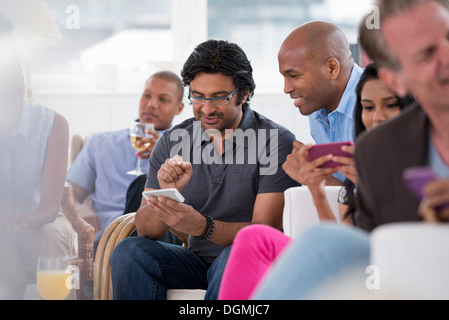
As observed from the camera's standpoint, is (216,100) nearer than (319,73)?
Yes

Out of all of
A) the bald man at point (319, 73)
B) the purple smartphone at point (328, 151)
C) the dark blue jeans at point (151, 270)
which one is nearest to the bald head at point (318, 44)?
the bald man at point (319, 73)

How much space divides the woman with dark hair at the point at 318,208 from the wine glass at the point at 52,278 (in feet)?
2.51

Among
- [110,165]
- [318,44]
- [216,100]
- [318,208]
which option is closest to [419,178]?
[318,208]

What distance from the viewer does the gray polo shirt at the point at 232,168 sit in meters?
2.06

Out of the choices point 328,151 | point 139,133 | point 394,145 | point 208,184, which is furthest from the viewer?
point 139,133

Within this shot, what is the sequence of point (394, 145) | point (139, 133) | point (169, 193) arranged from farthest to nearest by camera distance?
point (139, 133) → point (169, 193) → point (394, 145)

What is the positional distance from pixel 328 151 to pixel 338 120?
658 millimetres

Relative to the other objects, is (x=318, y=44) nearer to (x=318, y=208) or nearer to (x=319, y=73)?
(x=319, y=73)

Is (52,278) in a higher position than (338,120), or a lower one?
lower

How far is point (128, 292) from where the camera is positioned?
6.33ft

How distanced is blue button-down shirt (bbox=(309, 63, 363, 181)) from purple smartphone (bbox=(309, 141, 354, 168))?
16.5 inches

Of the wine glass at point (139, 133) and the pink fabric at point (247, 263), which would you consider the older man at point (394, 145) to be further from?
the wine glass at point (139, 133)

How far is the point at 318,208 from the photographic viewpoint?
170 centimetres
